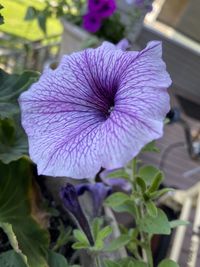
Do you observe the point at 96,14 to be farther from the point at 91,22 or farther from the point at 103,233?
the point at 103,233

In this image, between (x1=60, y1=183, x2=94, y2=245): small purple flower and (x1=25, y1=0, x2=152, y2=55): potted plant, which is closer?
(x1=60, y1=183, x2=94, y2=245): small purple flower

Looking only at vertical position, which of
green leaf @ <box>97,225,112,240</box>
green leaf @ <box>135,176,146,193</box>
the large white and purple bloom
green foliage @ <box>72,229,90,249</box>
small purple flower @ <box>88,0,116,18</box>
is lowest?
small purple flower @ <box>88,0,116,18</box>

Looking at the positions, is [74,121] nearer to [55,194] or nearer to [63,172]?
[63,172]

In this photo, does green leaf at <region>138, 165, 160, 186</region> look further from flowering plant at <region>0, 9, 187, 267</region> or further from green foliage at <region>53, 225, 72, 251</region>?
green foliage at <region>53, 225, 72, 251</region>

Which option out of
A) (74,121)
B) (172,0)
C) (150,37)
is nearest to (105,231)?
(74,121)

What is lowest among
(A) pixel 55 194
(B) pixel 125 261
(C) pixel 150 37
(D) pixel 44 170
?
(C) pixel 150 37

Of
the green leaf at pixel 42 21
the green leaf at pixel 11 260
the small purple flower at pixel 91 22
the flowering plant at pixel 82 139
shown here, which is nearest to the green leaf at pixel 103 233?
the flowering plant at pixel 82 139

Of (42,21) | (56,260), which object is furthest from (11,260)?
(42,21)

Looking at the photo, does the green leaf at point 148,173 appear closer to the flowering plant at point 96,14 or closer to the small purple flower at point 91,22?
the flowering plant at point 96,14

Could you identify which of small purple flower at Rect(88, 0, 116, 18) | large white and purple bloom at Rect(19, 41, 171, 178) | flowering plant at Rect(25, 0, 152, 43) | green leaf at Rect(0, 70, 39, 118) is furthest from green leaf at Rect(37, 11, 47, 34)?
large white and purple bloom at Rect(19, 41, 171, 178)
